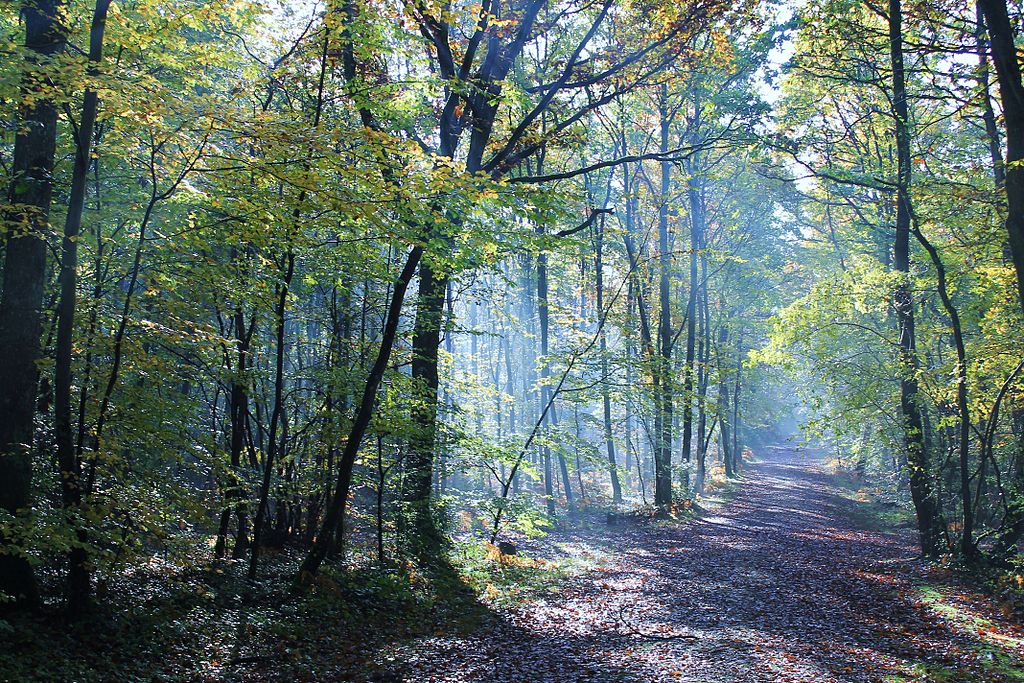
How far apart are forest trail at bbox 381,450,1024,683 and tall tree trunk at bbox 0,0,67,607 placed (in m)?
4.20

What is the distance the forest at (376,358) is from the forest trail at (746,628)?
0.25 feet

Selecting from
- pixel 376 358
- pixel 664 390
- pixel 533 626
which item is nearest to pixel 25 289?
pixel 376 358

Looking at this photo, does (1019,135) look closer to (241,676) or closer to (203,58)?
(203,58)

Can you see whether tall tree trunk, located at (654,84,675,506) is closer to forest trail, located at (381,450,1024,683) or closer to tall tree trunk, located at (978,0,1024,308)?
forest trail, located at (381,450,1024,683)

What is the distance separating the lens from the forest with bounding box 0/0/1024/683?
632 centimetres

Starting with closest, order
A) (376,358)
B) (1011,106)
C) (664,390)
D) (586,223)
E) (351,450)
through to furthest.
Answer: (1011,106) < (351,450) < (376,358) < (586,223) < (664,390)

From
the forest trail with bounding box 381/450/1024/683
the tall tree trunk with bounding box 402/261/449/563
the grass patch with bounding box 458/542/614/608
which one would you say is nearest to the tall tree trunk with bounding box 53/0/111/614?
the forest trail with bounding box 381/450/1024/683

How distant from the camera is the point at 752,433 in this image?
193 ft

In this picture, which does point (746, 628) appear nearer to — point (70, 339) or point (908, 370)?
point (908, 370)

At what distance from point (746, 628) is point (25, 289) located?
9.58 m

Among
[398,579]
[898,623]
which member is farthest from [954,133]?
[398,579]

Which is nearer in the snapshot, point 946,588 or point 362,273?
point 362,273

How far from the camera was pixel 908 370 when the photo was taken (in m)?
12.7

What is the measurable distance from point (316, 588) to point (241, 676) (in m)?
2.72
